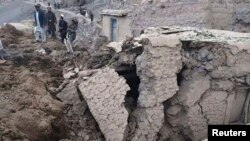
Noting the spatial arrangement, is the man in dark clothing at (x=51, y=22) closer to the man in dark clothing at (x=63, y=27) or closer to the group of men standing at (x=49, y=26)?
the group of men standing at (x=49, y=26)

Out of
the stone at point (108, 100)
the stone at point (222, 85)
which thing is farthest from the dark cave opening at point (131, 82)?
the stone at point (222, 85)

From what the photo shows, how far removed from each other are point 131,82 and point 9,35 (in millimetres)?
7918

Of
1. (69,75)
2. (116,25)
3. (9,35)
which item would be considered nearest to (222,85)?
(69,75)

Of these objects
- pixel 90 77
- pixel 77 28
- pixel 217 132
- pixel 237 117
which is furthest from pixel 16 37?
pixel 217 132

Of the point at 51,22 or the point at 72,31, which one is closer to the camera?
the point at 51,22

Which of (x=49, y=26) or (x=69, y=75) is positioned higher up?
(x=49, y=26)

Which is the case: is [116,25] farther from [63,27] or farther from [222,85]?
[222,85]

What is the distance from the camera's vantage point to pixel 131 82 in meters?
8.14

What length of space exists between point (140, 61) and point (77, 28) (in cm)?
679

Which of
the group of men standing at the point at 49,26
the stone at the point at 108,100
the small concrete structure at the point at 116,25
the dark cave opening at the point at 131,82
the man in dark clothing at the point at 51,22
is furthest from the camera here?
the small concrete structure at the point at 116,25

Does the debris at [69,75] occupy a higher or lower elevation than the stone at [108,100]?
higher

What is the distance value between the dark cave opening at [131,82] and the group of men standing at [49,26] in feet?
16.6

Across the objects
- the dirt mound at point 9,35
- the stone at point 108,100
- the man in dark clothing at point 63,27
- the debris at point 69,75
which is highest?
the man in dark clothing at point 63,27

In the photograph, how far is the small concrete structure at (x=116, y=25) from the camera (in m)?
13.6
